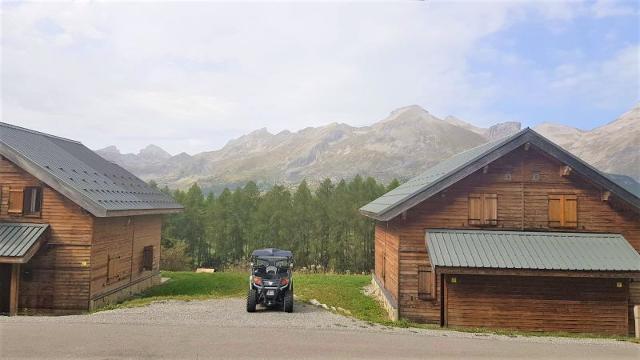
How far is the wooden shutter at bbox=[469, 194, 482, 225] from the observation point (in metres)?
18.5

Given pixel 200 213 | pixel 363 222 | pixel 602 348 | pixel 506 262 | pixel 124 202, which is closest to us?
pixel 602 348

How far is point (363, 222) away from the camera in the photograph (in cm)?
3991

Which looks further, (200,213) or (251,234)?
(200,213)

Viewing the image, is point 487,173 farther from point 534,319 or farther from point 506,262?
point 534,319

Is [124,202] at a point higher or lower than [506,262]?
higher

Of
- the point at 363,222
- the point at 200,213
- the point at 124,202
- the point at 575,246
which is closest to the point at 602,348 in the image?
the point at 575,246

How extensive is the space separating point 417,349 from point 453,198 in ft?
27.5

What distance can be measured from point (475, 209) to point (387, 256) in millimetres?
5177

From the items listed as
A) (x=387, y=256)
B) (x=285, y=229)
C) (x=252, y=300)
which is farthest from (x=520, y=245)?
(x=285, y=229)

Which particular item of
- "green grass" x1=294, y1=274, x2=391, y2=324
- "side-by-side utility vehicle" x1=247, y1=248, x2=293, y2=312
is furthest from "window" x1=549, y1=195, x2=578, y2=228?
"side-by-side utility vehicle" x1=247, y1=248, x2=293, y2=312

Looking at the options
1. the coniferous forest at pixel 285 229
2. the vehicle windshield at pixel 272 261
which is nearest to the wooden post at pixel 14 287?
the vehicle windshield at pixel 272 261

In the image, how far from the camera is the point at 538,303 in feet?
57.2

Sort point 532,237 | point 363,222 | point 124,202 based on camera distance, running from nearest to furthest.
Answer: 1. point 532,237
2. point 124,202
3. point 363,222

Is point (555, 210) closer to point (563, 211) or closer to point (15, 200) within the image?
point (563, 211)
